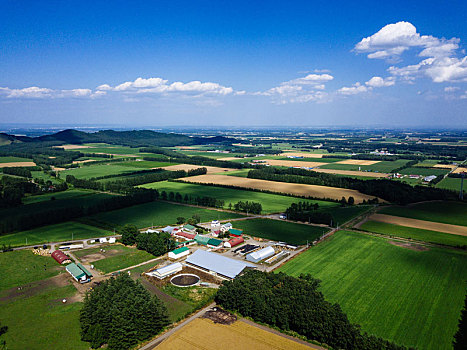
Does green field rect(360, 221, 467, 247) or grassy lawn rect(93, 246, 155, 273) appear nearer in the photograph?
grassy lawn rect(93, 246, 155, 273)

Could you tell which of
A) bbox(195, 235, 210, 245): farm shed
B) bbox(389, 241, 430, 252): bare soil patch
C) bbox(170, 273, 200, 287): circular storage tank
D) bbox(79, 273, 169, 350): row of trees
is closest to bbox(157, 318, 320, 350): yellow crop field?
bbox(79, 273, 169, 350): row of trees

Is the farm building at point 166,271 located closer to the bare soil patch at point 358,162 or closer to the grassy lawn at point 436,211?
the grassy lawn at point 436,211

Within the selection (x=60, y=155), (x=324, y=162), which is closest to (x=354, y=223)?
(x=324, y=162)

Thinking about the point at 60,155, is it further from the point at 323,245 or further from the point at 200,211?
the point at 323,245

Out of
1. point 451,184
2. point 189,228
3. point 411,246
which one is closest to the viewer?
point 411,246

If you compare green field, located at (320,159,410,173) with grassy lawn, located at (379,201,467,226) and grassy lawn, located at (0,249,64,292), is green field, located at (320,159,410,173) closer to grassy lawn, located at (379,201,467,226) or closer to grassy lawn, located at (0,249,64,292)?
grassy lawn, located at (379,201,467,226)

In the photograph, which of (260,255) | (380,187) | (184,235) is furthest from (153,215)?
(380,187)

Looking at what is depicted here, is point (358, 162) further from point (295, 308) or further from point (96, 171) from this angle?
point (295, 308)
